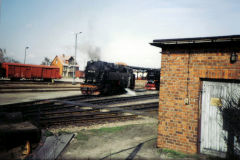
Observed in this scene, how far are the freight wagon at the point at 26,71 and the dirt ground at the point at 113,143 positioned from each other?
81.0 feet

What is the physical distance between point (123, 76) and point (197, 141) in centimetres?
1542

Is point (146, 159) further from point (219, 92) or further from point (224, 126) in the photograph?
point (219, 92)

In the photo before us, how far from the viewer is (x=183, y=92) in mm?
4863

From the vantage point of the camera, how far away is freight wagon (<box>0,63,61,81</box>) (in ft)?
86.2

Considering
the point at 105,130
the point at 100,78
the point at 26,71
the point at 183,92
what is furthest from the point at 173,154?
the point at 26,71

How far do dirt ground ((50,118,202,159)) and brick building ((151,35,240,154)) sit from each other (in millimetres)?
618

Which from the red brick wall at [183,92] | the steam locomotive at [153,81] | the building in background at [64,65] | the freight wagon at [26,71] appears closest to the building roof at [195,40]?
the red brick wall at [183,92]

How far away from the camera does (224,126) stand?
14.4ft

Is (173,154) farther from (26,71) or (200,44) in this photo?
(26,71)

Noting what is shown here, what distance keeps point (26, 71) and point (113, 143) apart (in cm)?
2745

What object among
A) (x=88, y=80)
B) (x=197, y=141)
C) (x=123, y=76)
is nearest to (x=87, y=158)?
(x=197, y=141)

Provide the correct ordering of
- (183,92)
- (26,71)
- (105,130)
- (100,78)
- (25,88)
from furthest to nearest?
(26,71), (25,88), (100,78), (105,130), (183,92)

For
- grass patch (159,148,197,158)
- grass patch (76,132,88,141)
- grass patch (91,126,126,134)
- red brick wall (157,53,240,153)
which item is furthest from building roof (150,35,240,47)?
grass patch (76,132,88,141)

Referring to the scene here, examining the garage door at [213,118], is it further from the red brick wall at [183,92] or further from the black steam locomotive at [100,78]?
the black steam locomotive at [100,78]
